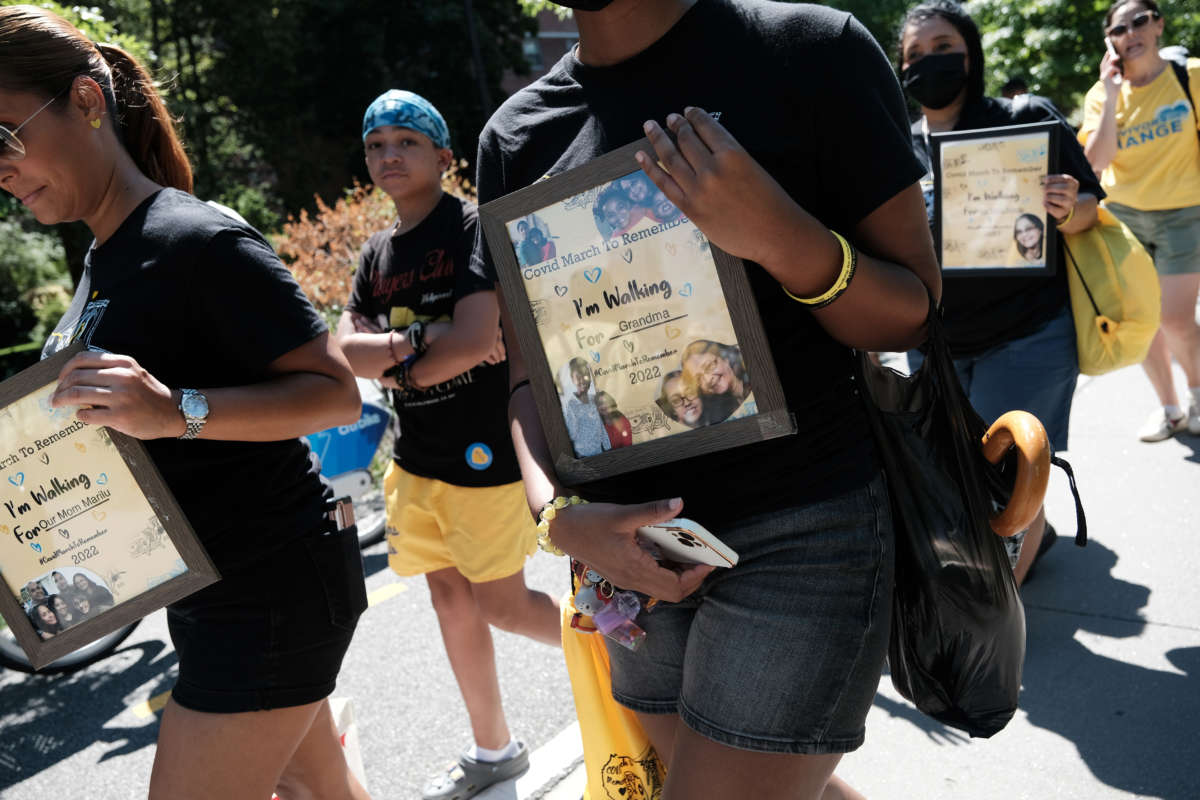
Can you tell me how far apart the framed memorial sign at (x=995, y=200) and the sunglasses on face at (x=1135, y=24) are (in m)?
2.26

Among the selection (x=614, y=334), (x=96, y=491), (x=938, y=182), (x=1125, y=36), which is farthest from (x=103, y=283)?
(x=1125, y=36)

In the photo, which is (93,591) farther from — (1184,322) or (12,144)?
(1184,322)

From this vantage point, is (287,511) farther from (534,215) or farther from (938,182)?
(938,182)

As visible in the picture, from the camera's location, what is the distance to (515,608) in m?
3.47

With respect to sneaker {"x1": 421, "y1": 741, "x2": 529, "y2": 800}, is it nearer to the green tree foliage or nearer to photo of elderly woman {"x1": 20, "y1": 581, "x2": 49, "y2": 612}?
photo of elderly woman {"x1": 20, "y1": 581, "x2": 49, "y2": 612}

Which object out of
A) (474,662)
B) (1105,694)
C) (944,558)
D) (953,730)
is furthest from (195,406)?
(1105,694)

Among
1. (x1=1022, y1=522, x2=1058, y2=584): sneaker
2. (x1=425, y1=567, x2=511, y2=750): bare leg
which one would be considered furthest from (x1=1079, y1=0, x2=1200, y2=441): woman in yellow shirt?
(x1=425, y1=567, x2=511, y2=750): bare leg

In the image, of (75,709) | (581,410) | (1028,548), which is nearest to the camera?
(581,410)

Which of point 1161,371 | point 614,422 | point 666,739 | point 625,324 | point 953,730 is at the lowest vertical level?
point 1161,371

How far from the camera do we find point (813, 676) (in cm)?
162

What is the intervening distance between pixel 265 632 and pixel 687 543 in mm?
1023

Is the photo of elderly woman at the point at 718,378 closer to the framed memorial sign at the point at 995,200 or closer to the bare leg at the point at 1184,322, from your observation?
the framed memorial sign at the point at 995,200

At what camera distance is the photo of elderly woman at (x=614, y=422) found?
1.70 m

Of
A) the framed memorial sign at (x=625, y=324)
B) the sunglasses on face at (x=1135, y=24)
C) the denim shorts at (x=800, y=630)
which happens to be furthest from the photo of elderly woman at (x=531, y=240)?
the sunglasses on face at (x=1135, y=24)
